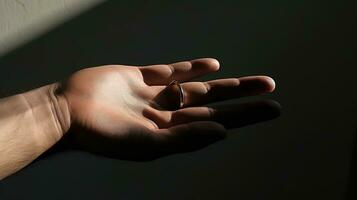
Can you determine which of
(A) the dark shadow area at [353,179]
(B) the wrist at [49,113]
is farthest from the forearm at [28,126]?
(A) the dark shadow area at [353,179]

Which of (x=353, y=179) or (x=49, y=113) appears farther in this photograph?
(x=353, y=179)

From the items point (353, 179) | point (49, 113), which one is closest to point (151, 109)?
point (49, 113)

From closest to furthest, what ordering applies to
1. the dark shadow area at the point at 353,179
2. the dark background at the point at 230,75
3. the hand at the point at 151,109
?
1. the hand at the point at 151,109
2. the dark background at the point at 230,75
3. the dark shadow area at the point at 353,179

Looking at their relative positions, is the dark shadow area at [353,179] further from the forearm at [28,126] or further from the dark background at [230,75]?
the forearm at [28,126]

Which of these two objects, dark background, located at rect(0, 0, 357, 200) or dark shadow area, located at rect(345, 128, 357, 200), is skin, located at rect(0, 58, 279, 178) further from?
dark shadow area, located at rect(345, 128, 357, 200)

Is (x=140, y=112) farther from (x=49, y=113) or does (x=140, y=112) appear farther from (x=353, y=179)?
(x=353, y=179)

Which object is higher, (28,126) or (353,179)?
(28,126)

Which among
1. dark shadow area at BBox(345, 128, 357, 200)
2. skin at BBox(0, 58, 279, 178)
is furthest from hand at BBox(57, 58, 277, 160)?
dark shadow area at BBox(345, 128, 357, 200)
